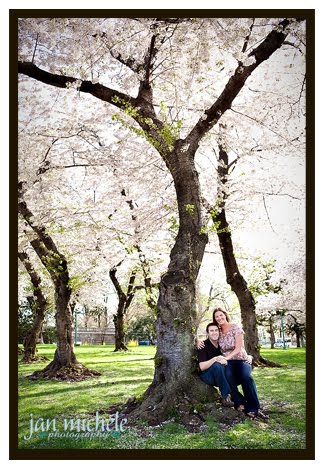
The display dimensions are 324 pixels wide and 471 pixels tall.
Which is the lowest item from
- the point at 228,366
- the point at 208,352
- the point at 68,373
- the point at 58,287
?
the point at 68,373

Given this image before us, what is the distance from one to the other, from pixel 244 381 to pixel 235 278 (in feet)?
9.02

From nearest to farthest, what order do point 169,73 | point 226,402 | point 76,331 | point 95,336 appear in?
point 226,402 → point 169,73 → point 95,336 → point 76,331

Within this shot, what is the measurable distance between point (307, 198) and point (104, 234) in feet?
13.2

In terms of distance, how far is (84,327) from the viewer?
6.23 m

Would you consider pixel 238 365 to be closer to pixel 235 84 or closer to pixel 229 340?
pixel 229 340

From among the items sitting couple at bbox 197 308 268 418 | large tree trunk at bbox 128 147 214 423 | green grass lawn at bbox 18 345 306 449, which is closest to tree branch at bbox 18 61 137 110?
large tree trunk at bbox 128 147 214 423

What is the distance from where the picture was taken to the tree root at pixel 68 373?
5.47m

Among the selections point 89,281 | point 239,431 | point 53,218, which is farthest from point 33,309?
point 239,431

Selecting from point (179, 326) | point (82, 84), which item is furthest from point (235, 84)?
point (179, 326)

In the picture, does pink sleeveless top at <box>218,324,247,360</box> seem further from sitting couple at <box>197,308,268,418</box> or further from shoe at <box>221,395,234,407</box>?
shoe at <box>221,395,234,407</box>

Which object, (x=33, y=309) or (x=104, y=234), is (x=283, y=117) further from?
(x=33, y=309)

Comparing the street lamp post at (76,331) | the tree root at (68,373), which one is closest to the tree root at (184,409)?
the tree root at (68,373)

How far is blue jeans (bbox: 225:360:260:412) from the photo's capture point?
374 centimetres

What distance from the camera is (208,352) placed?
3.80 metres
